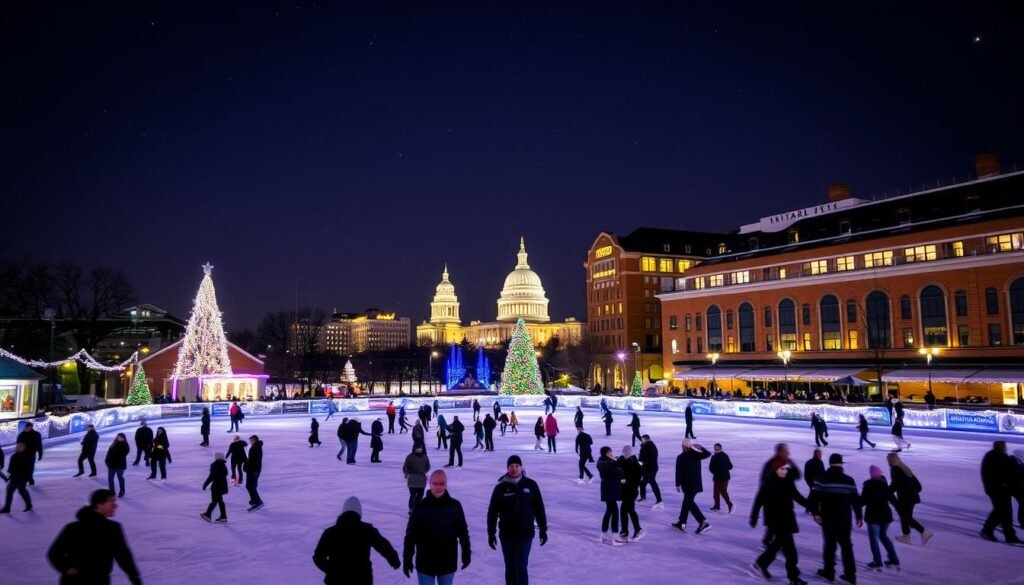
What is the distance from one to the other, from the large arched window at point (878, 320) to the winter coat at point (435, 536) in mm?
54218

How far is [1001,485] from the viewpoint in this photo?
34.5 ft

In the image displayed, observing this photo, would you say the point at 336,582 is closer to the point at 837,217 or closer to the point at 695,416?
the point at 695,416

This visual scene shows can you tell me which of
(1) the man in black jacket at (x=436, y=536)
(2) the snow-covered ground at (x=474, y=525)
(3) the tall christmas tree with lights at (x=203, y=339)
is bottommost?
(2) the snow-covered ground at (x=474, y=525)

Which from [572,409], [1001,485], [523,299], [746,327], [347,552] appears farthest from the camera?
[523,299]

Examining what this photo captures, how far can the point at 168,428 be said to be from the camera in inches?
1417

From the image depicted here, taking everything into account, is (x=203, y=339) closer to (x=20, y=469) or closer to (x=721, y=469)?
(x=20, y=469)

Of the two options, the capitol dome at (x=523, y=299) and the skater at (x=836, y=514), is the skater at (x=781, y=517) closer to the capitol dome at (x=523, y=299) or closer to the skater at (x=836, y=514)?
the skater at (x=836, y=514)

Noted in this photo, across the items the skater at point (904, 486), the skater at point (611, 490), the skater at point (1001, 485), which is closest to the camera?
the skater at point (904, 486)

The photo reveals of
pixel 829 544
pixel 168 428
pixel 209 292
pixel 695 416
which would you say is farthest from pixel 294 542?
pixel 209 292

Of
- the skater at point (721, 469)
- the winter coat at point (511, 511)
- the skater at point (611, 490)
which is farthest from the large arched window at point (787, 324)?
the winter coat at point (511, 511)

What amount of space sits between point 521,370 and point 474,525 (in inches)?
1710

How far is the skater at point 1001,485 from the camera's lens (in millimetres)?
10500

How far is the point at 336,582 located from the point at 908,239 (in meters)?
59.8

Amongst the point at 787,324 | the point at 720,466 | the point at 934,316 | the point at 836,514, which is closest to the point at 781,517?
the point at 836,514
